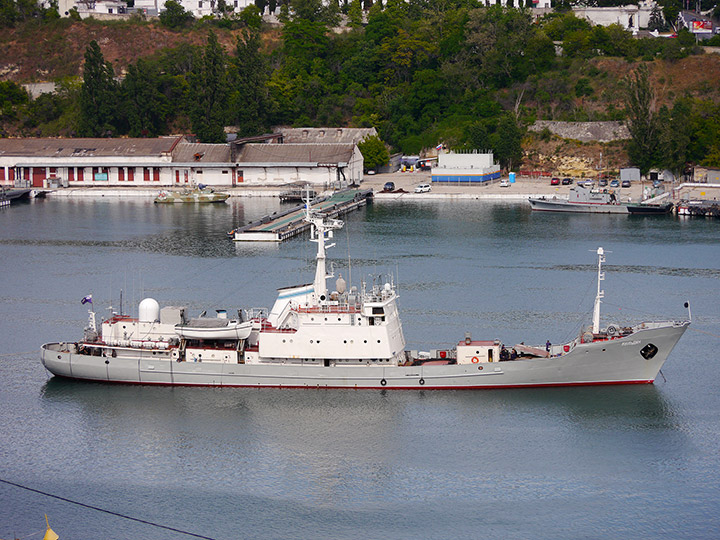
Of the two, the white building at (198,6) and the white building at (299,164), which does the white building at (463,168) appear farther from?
the white building at (198,6)

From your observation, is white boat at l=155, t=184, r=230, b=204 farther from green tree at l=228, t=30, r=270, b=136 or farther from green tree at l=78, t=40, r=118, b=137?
green tree at l=78, t=40, r=118, b=137

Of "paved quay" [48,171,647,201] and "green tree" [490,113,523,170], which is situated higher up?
"green tree" [490,113,523,170]

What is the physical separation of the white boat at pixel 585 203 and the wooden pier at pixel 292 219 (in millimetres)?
13724

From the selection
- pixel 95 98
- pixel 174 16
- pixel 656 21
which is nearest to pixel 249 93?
pixel 95 98

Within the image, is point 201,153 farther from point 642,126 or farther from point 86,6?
point 86,6

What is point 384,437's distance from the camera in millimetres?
31609

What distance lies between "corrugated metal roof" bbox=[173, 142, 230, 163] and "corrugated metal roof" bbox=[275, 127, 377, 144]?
28.6 feet

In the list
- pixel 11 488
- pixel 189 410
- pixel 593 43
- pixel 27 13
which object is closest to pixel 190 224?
pixel 189 410

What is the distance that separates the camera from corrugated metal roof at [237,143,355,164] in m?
87.5

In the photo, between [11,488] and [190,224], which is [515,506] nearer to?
[11,488]

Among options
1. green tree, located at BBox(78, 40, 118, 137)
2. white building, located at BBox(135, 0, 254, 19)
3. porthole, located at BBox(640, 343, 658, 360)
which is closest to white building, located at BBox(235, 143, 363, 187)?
green tree, located at BBox(78, 40, 118, 137)

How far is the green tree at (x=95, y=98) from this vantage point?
9699cm

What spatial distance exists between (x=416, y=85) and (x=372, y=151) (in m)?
12.0

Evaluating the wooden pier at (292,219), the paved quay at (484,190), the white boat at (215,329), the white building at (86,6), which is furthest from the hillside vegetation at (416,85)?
the white boat at (215,329)
